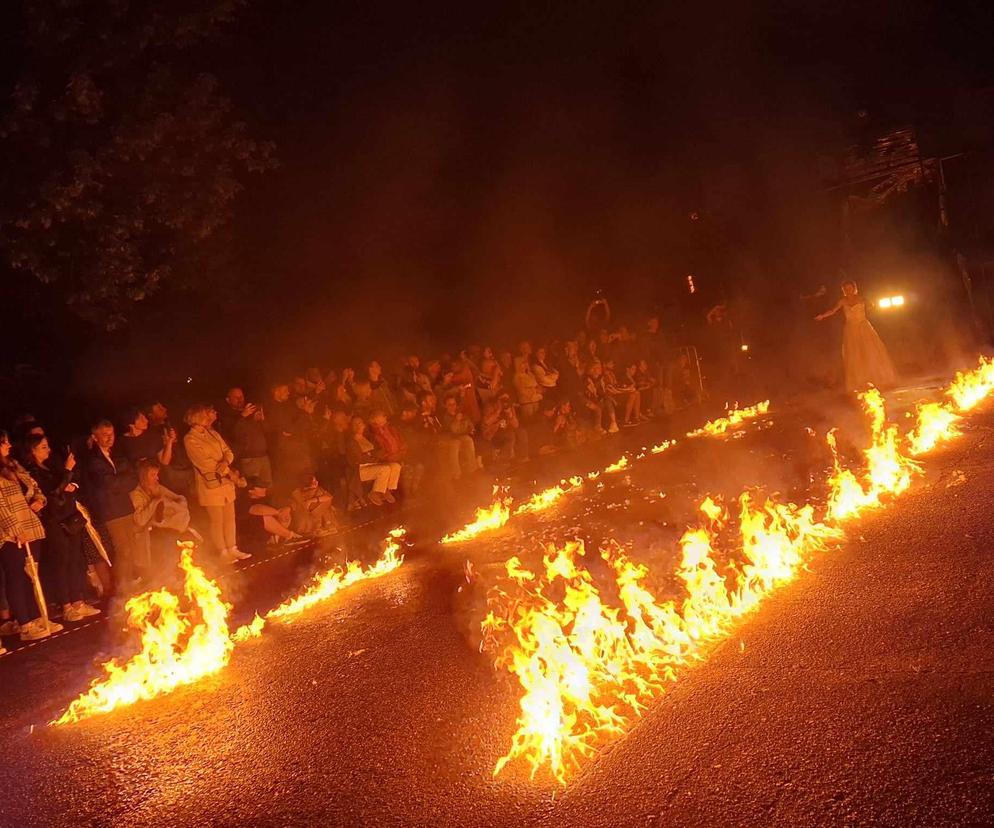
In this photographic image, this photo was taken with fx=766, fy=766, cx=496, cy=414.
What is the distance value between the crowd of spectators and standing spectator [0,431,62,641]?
1 cm

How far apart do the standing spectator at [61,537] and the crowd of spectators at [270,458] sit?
1 cm

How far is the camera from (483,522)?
8805mm

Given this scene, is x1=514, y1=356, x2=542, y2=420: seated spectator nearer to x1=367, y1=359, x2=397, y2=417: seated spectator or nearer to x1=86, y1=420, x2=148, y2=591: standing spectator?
x1=367, y1=359, x2=397, y2=417: seated spectator

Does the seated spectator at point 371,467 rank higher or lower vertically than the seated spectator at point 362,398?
lower

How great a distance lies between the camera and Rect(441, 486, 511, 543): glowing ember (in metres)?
8.27

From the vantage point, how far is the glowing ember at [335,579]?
647 centimetres

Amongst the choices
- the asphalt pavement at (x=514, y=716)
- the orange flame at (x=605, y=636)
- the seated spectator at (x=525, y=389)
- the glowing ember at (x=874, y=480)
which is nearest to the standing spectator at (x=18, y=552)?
the asphalt pavement at (x=514, y=716)

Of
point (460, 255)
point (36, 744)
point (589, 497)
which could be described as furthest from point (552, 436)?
point (36, 744)

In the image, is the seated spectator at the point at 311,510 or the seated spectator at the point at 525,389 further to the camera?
the seated spectator at the point at 525,389

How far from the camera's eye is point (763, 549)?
537 centimetres

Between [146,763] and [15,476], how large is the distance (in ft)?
13.8

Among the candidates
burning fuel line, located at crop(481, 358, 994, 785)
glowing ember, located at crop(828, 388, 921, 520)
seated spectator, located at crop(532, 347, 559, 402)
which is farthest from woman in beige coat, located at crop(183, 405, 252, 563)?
seated spectator, located at crop(532, 347, 559, 402)

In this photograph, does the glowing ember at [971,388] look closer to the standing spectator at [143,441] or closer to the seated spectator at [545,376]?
the seated spectator at [545,376]

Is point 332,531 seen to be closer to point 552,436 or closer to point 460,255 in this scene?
point 552,436
